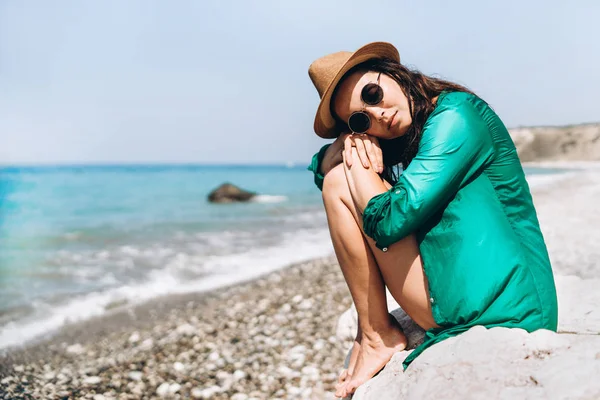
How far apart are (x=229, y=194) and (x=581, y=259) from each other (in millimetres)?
26569

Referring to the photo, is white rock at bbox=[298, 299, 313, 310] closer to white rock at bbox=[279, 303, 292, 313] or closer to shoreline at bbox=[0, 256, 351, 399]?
shoreline at bbox=[0, 256, 351, 399]

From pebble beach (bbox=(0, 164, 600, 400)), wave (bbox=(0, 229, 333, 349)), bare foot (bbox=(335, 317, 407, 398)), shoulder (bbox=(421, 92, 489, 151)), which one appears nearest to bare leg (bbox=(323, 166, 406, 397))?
bare foot (bbox=(335, 317, 407, 398))

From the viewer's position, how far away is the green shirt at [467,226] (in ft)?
8.46

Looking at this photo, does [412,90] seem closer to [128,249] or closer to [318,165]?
[318,165]

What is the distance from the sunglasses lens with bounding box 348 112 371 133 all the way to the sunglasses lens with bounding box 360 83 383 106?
0.08 metres

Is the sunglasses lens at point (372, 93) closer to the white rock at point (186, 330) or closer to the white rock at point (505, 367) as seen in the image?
the white rock at point (505, 367)

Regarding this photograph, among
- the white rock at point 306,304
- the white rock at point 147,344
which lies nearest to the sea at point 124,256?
the white rock at point 147,344

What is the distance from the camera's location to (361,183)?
2859 mm

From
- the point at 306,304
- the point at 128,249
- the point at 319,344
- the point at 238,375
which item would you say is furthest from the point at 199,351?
the point at 128,249

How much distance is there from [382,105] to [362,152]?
0.92ft

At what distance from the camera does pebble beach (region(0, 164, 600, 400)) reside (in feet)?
17.3

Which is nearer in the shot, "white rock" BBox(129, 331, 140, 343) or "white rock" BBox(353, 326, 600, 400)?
"white rock" BBox(353, 326, 600, 400)

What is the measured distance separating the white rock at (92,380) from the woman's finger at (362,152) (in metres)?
4.13

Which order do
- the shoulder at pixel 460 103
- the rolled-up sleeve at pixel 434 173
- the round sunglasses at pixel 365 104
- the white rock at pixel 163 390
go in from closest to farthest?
the rolled-up sleeve at pixel 434 173 < the shoulder at pixel 460 103 < the round sunglasses at pixel 365 104 < the white rock at pixel 163 390
